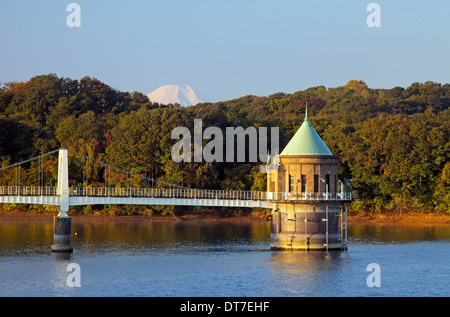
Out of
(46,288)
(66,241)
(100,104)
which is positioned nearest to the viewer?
(46,288)

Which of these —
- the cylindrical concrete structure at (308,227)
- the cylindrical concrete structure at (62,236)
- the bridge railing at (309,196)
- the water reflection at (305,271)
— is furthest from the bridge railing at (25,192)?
the water reflection at (305,271)

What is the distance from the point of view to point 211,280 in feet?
197

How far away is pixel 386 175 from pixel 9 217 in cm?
5492

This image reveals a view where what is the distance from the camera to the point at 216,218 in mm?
122188

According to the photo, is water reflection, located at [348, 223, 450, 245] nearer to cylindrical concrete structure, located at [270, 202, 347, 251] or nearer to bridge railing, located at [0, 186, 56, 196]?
cylindrical concrete structure, located at [270, 202, 347, 251]

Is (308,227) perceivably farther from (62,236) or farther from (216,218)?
(216,218)

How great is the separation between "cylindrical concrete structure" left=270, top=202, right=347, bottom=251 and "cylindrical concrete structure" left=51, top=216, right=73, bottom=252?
1929 centimetres

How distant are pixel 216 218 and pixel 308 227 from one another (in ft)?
157

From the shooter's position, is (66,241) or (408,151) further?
(408,151)

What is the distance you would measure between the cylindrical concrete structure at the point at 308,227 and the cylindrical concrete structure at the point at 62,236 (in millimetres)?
19287

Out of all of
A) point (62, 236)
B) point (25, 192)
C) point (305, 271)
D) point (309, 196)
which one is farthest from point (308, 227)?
point (25, 192)

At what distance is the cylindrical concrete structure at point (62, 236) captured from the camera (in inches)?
2943
